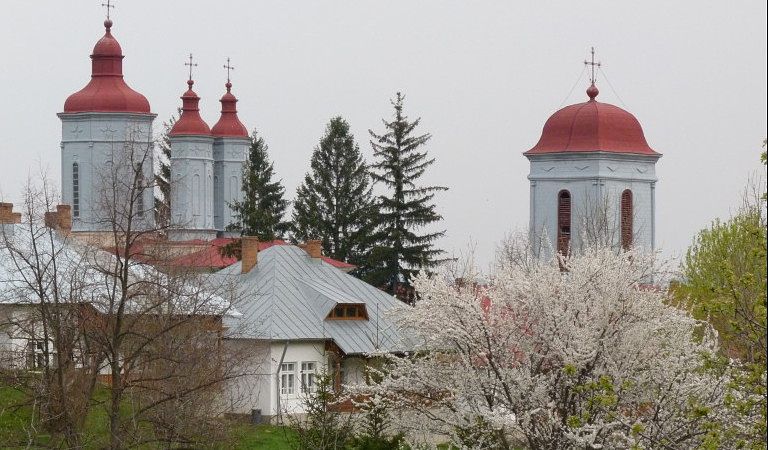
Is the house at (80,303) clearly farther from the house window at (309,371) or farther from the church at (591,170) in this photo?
the church at (591,170)

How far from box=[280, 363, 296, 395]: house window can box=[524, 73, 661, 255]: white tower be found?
17.9m

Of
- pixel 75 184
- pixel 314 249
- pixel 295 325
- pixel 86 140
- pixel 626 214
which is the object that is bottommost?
pixel 295 325

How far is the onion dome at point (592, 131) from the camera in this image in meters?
58.4

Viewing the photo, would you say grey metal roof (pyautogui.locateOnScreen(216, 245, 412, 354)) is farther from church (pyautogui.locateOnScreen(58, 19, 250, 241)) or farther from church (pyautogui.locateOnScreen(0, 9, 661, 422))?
church (pyautogui.locateOnScreen(58, 19, 250, 241))

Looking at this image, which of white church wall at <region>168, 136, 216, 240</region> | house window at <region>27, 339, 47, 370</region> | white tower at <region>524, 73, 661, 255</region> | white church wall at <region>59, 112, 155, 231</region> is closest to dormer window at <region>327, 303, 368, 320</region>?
house window at <region>27, 339, 47, 370</region>

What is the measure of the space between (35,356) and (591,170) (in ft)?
107

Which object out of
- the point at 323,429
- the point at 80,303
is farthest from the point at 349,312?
the point at 323,429

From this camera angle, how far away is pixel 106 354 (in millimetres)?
23078

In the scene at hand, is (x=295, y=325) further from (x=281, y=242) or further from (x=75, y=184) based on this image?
(x=75, y=184)

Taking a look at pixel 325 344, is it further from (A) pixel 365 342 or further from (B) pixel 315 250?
(B) pixel 315 250

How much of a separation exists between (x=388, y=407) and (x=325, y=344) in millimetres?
17023

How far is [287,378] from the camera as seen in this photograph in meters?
41.1

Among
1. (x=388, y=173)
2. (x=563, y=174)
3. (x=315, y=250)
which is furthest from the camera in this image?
(x=388, y=173)

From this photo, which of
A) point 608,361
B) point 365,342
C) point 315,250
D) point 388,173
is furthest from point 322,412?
point 388,173
